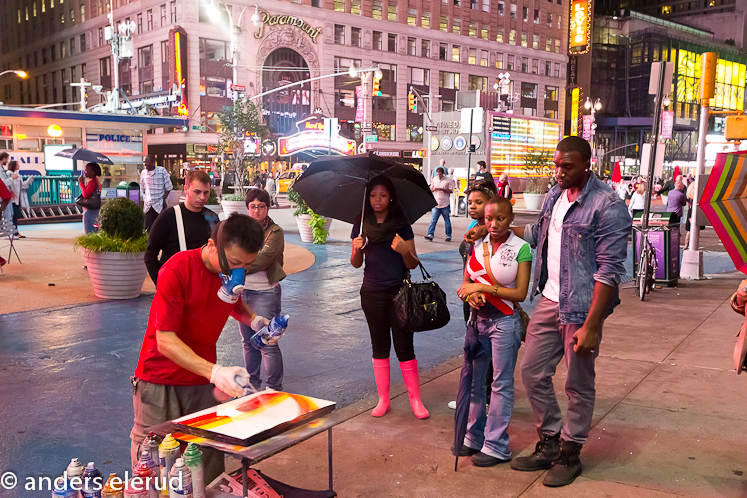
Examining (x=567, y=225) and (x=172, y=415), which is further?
(x=567, y=225)

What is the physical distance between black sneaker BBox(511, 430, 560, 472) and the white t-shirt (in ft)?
3.07

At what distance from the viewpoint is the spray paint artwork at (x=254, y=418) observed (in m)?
2.55

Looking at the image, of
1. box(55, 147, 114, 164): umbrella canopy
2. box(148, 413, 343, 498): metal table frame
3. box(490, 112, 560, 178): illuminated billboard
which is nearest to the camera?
box(148, 413, 343, 498): metal table frame

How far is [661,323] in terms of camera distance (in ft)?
27.7

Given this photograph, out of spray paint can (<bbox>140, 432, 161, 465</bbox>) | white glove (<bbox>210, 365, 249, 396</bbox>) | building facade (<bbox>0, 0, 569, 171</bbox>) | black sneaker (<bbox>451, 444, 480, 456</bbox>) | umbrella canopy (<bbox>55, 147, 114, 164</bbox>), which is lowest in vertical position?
black sneaker (<bbox>451, 444, 480, 456</bbox>)

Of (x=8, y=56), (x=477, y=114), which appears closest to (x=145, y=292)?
(x=477, y=114)

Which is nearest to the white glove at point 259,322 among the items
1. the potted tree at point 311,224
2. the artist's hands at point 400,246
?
the artist's hands at point 400,246

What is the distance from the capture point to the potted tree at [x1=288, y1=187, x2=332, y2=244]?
16.1 metres

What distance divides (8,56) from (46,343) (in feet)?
298

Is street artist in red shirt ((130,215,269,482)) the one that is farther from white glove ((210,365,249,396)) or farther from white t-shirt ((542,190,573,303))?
white t-shirt ((542,190,573,303))

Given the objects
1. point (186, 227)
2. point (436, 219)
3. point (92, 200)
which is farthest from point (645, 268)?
point (92, 200)

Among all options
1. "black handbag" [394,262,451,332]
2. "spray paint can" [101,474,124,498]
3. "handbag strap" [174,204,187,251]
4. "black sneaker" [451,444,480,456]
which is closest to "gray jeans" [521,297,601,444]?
"black sneaker" [451,444,480,456]

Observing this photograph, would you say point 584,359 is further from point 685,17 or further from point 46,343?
point 685,17

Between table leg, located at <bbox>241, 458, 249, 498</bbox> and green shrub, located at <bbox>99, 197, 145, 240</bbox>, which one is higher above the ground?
green shrub, located at <bbox>99, 197, 145, 240</bbox>
